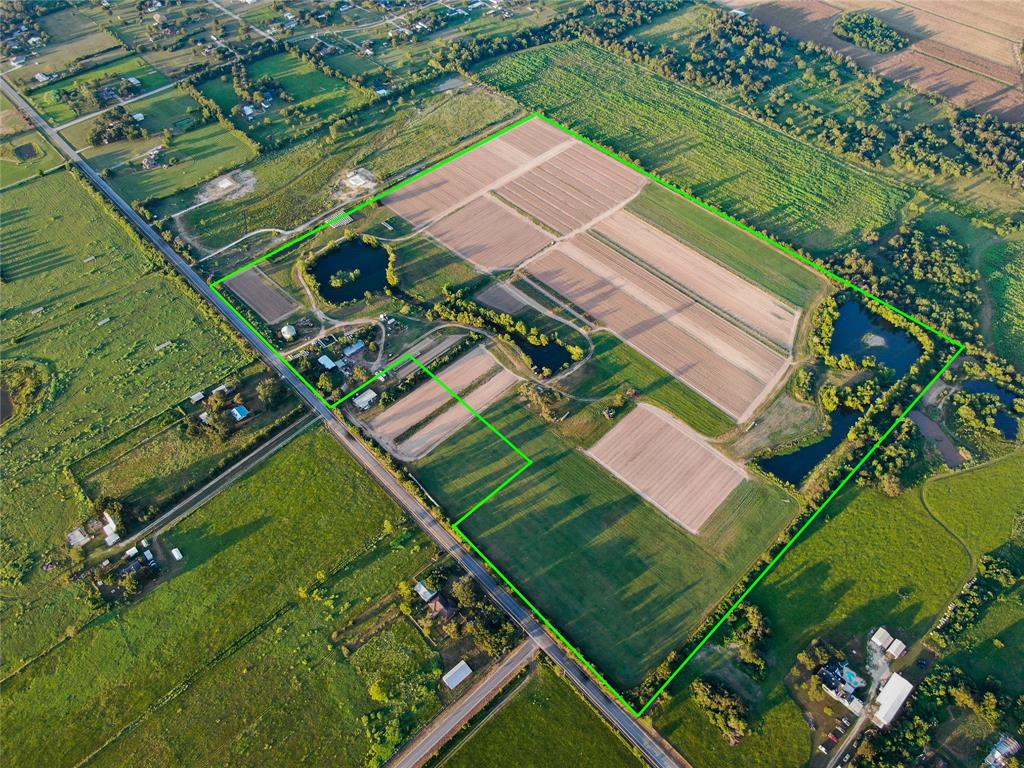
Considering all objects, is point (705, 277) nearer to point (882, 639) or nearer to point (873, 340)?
point (873, 340)

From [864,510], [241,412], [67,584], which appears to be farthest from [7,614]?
[864,510]

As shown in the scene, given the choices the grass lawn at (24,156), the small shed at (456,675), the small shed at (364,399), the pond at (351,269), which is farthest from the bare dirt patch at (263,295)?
the small shed at (456,675)

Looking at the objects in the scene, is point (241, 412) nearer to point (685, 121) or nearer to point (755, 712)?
point (755, 712)

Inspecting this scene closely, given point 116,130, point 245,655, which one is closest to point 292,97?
point 116,130

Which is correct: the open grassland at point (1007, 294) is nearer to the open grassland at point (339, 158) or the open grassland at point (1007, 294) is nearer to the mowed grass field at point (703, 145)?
the mowed grass field at point (703, 145)

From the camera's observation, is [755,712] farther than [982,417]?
No
